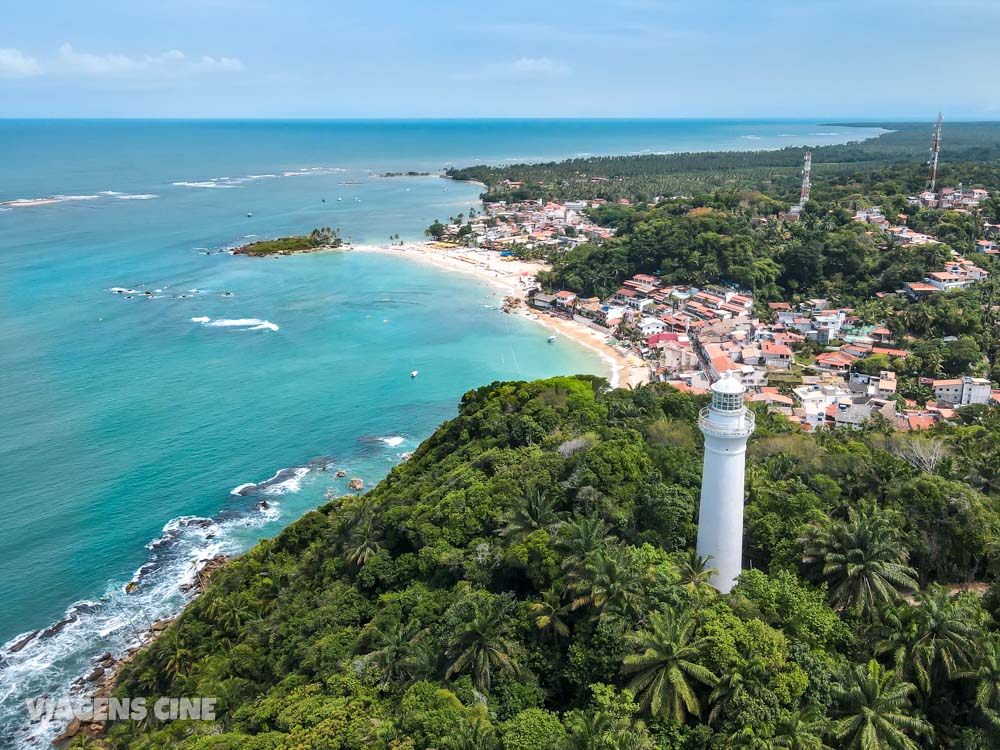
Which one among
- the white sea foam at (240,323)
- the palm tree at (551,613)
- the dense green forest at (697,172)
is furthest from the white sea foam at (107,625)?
the dense green forest at (697,172)

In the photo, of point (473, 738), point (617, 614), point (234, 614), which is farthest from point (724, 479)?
point (234, 614)

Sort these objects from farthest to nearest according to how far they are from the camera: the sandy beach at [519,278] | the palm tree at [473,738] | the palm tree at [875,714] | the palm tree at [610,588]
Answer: the sandy beach at [519,278] → the palm tree at [610,588] → the palm tree at [473,738] → the palm tree at [875,714]

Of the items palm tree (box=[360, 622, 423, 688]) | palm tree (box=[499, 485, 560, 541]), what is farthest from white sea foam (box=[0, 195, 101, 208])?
palm tree (box=[360, 622, 423, 688])

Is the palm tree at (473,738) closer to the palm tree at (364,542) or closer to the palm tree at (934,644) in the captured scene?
the palm tree at (934,644)

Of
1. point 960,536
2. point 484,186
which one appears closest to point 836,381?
point 960,536

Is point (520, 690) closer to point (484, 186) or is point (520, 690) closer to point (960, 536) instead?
point (960, 536)

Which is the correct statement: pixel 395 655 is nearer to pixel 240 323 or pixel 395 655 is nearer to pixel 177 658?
pixel 177 658
